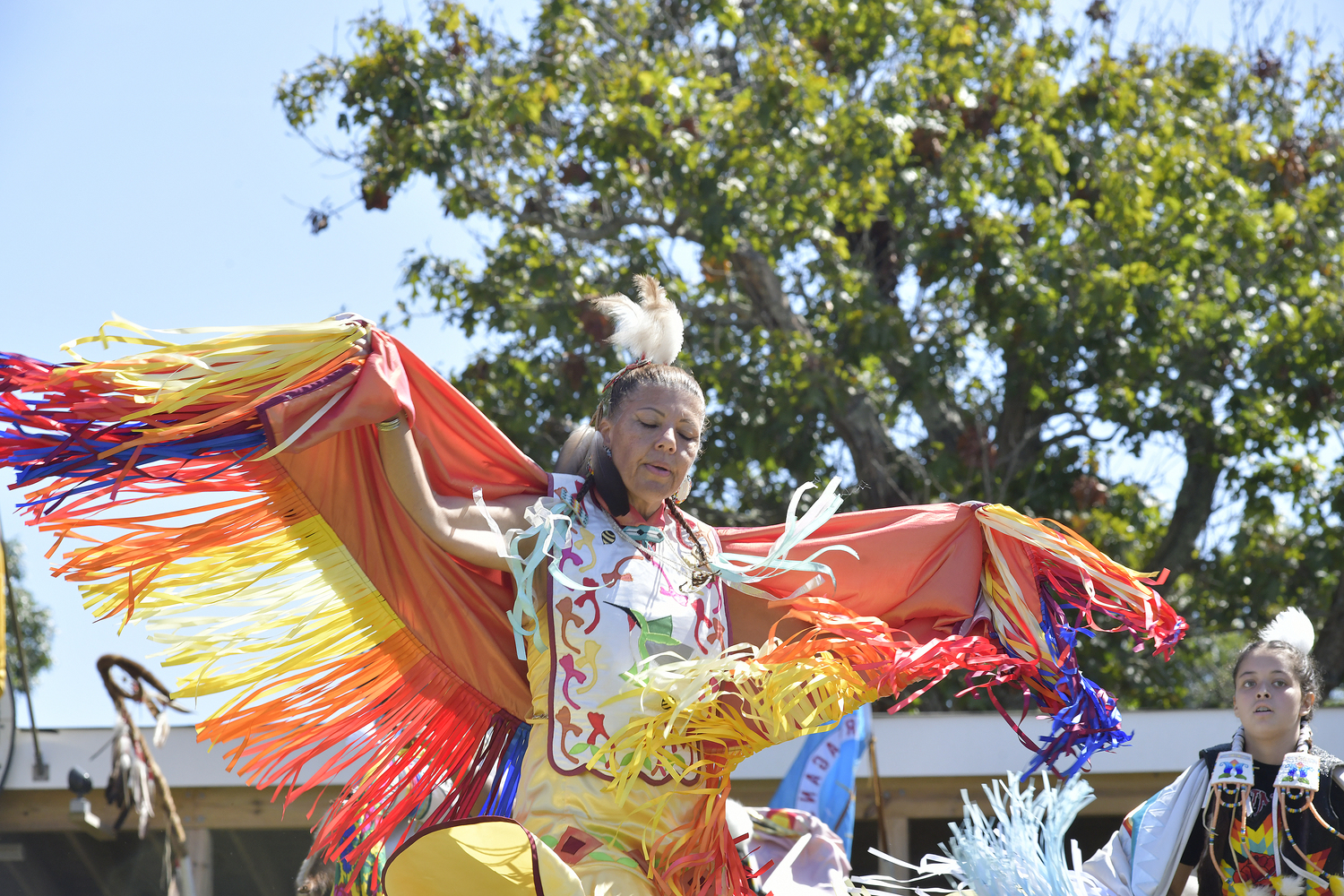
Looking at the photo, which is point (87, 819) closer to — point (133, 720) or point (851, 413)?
point (133, 720)

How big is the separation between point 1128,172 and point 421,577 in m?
6.44

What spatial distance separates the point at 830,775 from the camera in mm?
4945

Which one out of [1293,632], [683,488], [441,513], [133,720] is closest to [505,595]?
[441,513]

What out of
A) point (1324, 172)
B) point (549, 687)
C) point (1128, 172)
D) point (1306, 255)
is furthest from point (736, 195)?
point (549, 687)

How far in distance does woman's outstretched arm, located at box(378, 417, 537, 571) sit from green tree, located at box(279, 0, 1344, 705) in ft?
14.2

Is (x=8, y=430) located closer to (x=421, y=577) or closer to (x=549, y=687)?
(x=421, y=577)

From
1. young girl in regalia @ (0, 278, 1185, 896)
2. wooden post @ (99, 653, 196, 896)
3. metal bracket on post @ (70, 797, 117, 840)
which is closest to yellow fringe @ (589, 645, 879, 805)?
young girl in regalia @ (0, 278, 1185, 896)

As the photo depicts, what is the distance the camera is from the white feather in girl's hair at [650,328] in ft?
8.86

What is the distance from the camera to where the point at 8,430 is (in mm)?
2123

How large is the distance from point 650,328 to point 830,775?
286 centimetres

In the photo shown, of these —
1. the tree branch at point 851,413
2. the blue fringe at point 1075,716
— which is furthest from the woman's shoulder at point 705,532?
the tree branch at point 851,413

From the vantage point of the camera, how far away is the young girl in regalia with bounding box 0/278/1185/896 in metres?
2.23

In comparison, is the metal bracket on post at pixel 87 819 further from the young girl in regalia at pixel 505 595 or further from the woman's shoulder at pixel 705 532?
the woman's shoulder at pixel 705 532

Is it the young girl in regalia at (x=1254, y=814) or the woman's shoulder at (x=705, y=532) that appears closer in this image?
the woman's shoulder at (x=705, y=532)
